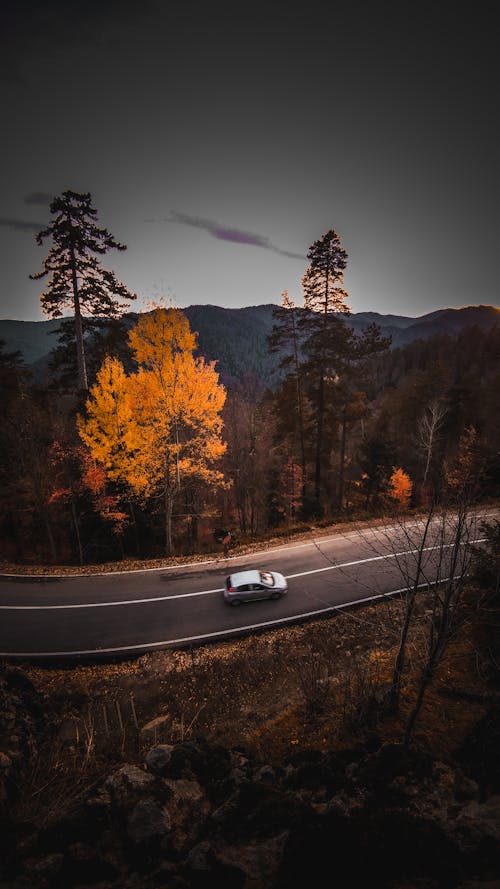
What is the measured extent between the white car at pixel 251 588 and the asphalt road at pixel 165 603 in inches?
12.9

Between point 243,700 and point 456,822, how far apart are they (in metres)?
6.24

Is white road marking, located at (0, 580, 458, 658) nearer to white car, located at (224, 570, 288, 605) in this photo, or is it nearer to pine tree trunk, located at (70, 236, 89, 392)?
white car, located at (224, 570, 288, 605)

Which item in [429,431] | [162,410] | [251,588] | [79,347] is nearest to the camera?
[251,588]

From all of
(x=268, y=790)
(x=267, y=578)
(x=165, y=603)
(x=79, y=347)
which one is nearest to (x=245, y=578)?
(x=267, y=578)

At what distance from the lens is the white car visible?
43.0ft

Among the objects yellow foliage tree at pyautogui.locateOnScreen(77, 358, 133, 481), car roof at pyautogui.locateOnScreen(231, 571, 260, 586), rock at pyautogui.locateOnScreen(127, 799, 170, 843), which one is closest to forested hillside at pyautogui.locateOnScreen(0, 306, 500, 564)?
yellow foliage tree at pyautogui.locateOnScreen(77, 358, 133, 481)

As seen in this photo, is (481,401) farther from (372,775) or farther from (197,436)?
(372,775)

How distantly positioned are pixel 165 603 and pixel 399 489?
22525 millimetres

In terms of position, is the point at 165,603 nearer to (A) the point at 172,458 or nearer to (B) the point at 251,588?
(B) the point at 251,588

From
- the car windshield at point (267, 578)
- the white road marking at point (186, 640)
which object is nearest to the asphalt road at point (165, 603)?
the white road marking at point (186, 640)

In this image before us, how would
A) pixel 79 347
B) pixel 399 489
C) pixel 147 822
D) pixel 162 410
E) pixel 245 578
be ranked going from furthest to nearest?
pixel 399 489 → pixel 79 347 → pixel 162 410 → pixel 245 578 → pixel 147 822

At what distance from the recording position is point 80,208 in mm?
19281

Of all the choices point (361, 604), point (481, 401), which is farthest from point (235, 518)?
point (481, 401)

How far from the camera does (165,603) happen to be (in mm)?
13242
